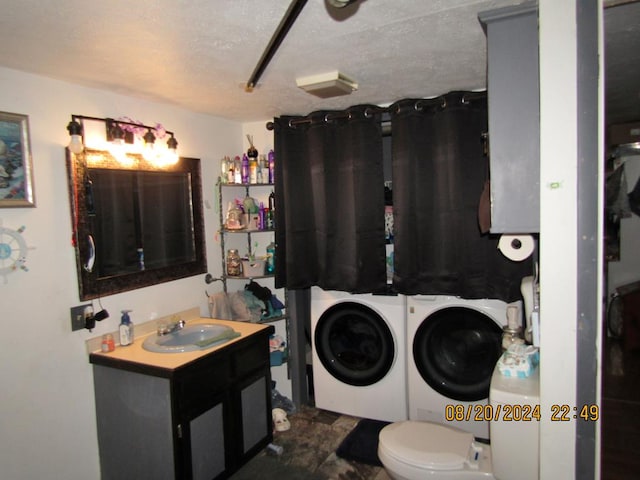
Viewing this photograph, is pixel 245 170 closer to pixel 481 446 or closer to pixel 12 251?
pixel 12 251

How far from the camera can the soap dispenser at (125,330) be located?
7.55 feet

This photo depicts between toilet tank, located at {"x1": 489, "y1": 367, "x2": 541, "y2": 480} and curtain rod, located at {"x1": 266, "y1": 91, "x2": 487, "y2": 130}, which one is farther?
curtain rod, located at {"x1": 266, "y1": 91, "x2": 487, "y2": 130}

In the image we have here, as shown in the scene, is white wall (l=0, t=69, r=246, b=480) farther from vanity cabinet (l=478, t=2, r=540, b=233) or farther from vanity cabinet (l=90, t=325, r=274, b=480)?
vanity cabinet (l=478, t=2, r=540, b=233)

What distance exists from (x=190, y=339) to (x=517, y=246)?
1.92m

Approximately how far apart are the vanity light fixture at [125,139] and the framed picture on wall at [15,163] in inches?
7.8

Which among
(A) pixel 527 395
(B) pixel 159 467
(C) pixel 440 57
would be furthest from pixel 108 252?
(A) pixel 527 395

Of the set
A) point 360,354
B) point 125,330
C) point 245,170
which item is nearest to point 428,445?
point 360,354

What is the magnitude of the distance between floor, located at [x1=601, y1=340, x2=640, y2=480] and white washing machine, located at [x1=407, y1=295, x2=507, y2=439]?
727 mm

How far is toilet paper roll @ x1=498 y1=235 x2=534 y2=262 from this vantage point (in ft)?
5.92

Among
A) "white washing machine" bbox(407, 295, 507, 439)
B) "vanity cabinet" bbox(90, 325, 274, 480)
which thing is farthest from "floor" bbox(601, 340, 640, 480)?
"vanity cabinet" bbox(90, 325, 274, 480)

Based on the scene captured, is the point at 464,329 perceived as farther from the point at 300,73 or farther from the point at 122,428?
the point at 122,428

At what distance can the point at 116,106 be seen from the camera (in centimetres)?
233
